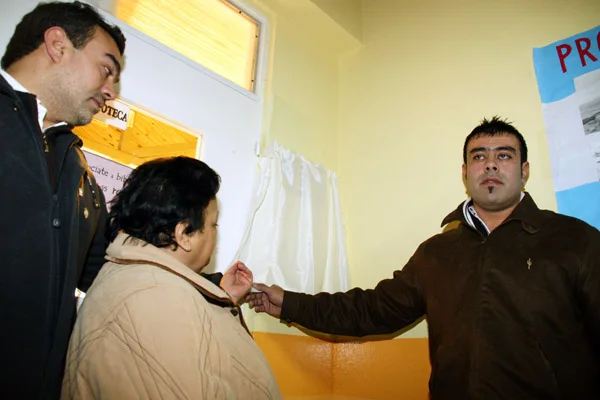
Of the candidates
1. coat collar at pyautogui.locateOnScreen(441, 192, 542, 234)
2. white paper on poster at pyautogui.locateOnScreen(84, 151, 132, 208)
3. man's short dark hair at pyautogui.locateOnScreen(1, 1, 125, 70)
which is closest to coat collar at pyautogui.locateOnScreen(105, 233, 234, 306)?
white paper on poster at pyautogui.locateOnScreen(84, 151, 132, 208)

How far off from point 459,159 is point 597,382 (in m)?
0.96

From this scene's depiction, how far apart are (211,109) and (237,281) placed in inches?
28.7

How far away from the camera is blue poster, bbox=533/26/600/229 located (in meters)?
1.46

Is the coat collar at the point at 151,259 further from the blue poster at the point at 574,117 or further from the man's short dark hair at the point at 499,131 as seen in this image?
the blue poster at the point at 574,117

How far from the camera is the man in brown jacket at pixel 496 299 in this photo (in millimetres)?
1153

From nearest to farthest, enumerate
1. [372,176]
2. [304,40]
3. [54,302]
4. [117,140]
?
[54,302]
[117,140]
[372,176]
[304,40]

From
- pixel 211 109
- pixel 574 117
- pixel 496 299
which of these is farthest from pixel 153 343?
pixel 574 117

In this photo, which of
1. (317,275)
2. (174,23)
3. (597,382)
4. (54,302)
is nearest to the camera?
(54,302)

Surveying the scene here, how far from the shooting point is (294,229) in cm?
183

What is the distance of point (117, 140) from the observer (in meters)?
1.40

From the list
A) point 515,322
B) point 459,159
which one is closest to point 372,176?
point 459,159

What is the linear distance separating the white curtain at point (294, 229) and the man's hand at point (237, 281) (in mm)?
150

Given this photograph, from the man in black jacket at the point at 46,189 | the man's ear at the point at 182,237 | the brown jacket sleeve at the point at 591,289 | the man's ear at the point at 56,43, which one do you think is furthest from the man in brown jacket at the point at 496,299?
the man's ear at the point at 56,43

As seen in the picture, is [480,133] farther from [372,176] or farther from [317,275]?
[317,275]
